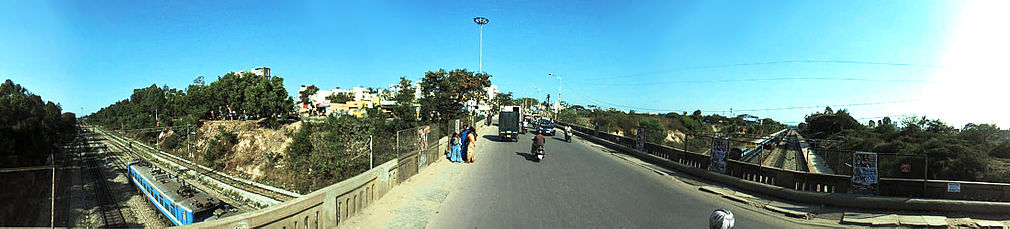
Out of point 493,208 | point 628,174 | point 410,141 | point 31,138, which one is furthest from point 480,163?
point 31,138

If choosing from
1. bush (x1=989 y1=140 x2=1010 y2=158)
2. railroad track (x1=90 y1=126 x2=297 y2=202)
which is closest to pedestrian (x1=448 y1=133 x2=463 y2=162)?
railroad track (x1=90 y1=126 x2=297 y2=202)

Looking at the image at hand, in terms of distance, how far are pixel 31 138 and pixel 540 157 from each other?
29.7 meters

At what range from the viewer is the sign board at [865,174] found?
770cm

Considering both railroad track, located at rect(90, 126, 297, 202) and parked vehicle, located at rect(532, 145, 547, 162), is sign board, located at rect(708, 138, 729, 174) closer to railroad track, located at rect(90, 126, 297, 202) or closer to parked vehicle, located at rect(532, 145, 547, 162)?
parked vehicle, located at rect(532, 145, 547, 162)

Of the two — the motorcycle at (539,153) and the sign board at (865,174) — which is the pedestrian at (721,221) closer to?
the sign board at (865,174)

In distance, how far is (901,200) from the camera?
287 inches

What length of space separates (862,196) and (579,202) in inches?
246

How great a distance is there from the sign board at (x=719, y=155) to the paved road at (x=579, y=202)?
1394mm

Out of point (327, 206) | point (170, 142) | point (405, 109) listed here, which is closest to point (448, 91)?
point (405, 109)

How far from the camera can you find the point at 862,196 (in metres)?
7.60

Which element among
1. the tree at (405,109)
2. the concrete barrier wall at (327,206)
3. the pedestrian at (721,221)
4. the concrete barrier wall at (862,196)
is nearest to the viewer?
the pedestrian at (721,221)

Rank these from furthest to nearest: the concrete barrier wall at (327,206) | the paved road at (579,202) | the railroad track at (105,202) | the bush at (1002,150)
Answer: the railroad track at (105,202), the bush at (1002,150), the paved road at (579,202), the concrete barrier wall at (327,206)

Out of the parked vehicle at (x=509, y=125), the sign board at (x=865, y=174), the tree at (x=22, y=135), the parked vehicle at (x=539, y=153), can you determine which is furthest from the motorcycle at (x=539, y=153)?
the tree at (x=22, y=135)

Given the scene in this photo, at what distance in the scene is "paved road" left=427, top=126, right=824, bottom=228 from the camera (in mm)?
6473
